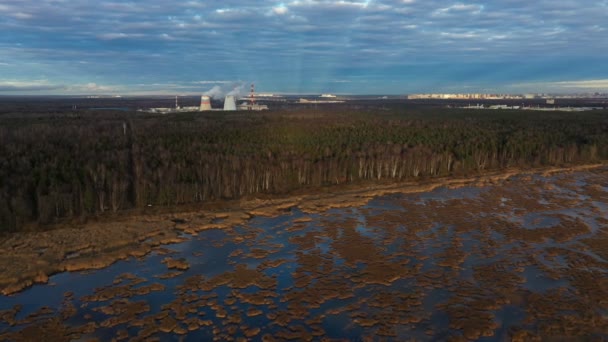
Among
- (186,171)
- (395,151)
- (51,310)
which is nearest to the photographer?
(51,310)

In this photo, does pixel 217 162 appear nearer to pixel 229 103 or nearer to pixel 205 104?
pixel 229 103

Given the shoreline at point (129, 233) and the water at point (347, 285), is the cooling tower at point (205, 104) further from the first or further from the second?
the water at point (347, 285)

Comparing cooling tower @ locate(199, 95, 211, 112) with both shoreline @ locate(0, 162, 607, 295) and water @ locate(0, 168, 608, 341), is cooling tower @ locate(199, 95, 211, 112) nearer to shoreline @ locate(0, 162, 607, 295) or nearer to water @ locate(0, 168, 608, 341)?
shoreline @ locate(0, 162, 607, 295)

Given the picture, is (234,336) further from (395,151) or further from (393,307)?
(395,151)

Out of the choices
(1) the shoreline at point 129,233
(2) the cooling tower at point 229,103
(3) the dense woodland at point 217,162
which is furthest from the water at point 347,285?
(2) the cooling tower at point 229,103

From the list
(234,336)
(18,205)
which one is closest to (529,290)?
(234,336)
